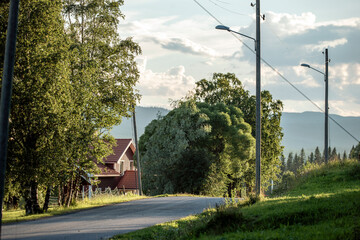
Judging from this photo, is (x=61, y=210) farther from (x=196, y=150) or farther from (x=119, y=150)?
(x=119, y=150)

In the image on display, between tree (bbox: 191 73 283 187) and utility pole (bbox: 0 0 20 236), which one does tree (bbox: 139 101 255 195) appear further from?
utility pole (bbox: 0 0 20 236)

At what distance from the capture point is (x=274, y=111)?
192 feet

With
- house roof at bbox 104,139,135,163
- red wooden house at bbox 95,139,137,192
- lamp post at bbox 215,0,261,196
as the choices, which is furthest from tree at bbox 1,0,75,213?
house roof at bbox 104,139,135,163

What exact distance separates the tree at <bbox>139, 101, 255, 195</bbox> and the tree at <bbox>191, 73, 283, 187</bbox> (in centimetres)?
449

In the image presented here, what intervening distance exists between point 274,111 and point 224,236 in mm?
48304

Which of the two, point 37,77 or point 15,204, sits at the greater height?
point 37,77

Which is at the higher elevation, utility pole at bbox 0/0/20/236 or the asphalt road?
utility pole at bbox 0/0/20/236

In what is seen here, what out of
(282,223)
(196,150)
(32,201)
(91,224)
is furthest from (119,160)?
(282,223)

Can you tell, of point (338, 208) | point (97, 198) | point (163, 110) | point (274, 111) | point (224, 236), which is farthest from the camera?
point (274, 111)

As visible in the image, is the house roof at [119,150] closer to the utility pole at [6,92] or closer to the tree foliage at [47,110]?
the tree foliage at [47,110]

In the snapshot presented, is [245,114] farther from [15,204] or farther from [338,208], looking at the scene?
[338,208]

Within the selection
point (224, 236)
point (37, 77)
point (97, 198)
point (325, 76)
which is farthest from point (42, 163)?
point (325, 76)

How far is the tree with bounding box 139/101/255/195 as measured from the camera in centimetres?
4762

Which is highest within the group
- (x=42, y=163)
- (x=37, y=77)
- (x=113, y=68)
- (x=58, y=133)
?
(x=113, y=68)
